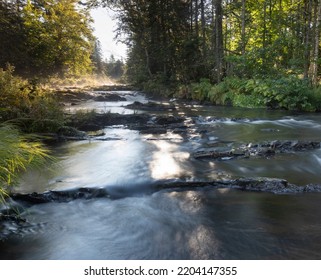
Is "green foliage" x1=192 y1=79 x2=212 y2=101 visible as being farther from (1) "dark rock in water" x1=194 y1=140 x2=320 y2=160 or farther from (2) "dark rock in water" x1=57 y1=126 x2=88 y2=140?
(1) "dark rock in water" x1=194 y1=140 x2=320 y2=160

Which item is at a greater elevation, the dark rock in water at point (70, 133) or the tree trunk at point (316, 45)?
the tree trunk at point (316, 45)

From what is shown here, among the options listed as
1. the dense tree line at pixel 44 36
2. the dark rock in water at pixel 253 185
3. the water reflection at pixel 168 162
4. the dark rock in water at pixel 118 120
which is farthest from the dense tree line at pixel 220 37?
the dark rock in water at pixel 253 185

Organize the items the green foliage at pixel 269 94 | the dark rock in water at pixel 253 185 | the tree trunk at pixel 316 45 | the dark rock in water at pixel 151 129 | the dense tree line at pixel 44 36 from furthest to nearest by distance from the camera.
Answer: the dense tree line at pixel 44 36 < the tree trunk at pixel 316 45 < the green foliage at pixel 269 94 < the dark rock in water at pixel 151 129 < the dark rock in water at pixel 253 185

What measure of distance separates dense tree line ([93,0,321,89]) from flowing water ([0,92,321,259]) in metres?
11.7

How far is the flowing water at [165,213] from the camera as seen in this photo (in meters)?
3.27

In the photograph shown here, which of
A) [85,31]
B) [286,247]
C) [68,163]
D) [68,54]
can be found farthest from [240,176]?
[85,31]

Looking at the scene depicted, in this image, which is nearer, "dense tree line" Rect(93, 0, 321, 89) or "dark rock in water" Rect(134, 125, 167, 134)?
"dark rock in water" Rect(134, 125, 167, 134)

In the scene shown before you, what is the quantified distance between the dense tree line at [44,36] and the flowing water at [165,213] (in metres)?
16.4

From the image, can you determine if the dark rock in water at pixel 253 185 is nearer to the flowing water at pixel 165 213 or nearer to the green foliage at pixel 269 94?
the flowing water at pixel 165 213

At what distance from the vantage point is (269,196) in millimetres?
4469

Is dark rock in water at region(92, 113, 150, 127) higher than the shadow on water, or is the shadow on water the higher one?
dark rock in water at region(92, 113, 150, 127)

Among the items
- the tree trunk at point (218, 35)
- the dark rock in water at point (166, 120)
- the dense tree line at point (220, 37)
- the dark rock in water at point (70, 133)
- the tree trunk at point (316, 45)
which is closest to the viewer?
the dark rock in water at point (70, 133)

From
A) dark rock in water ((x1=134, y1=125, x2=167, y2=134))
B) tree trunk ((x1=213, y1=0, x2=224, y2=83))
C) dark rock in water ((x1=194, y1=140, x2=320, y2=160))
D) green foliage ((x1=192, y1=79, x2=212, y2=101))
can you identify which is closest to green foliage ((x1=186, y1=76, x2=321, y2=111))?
green foliage ((x1=192, y1=79, x2=212, y2=101))

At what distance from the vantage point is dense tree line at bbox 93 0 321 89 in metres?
16.9
